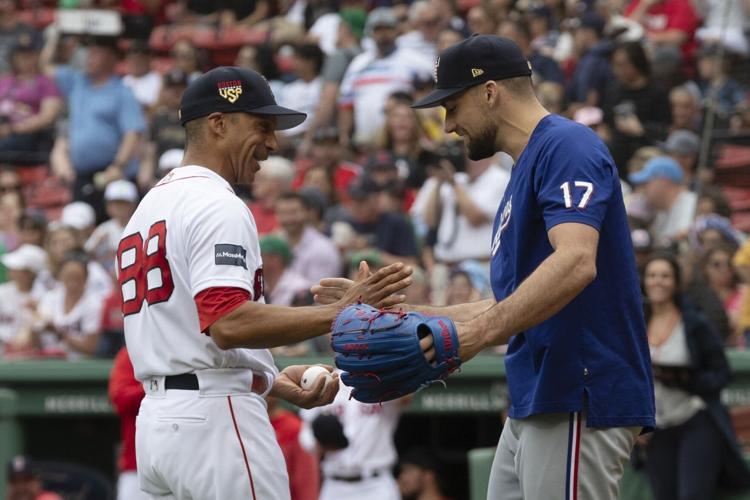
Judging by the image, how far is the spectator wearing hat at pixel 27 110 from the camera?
45.3 feet

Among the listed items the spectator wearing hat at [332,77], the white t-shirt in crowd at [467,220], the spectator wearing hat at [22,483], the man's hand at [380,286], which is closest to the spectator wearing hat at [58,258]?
the spectator wearing hat at [22,483]

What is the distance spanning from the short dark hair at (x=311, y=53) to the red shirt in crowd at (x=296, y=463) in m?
5.56

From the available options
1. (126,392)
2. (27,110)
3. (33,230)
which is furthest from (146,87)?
(126,392)

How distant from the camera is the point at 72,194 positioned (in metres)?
12.6

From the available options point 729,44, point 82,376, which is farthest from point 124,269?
point 729,44

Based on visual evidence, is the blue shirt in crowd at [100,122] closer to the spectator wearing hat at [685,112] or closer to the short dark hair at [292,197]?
the short dark hair at [292,197]

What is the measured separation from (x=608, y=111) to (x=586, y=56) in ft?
2.32

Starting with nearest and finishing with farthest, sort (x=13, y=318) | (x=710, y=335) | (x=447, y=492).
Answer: (x=710, y=335) < (x=447, y=492) < (x=13, y=318)

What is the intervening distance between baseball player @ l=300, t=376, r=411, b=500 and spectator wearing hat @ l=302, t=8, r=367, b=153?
3968mm

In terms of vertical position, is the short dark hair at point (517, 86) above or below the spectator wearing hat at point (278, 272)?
above

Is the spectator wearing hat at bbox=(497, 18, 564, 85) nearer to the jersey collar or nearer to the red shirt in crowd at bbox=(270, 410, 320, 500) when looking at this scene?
the red shirt in crowd at bbox=(270, 410, 320, 500)

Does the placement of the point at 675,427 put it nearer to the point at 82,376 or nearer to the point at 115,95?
the point at 82,376

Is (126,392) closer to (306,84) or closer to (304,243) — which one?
(304,243)

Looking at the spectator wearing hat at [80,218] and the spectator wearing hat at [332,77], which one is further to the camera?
the spectator wearing hat at [332,77]
